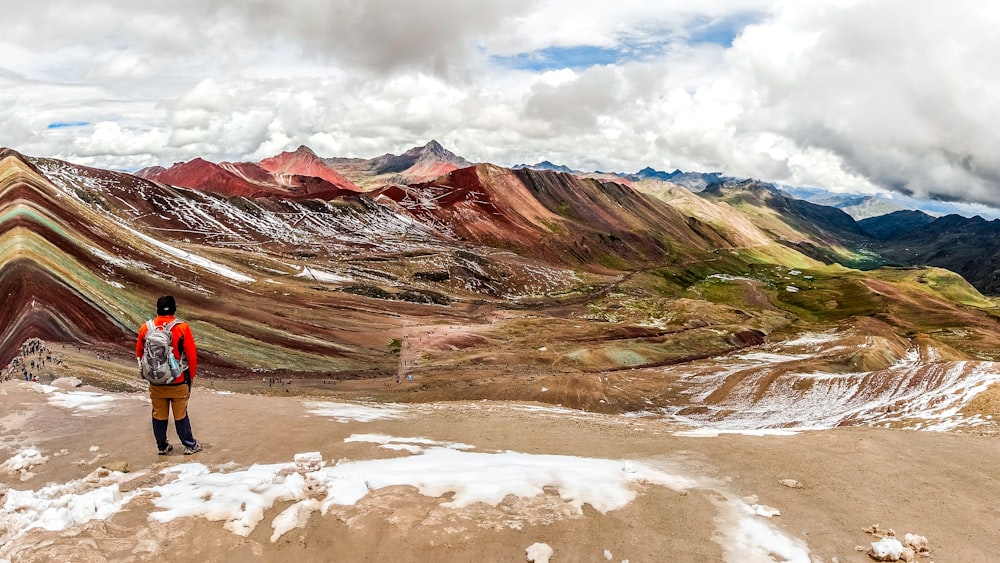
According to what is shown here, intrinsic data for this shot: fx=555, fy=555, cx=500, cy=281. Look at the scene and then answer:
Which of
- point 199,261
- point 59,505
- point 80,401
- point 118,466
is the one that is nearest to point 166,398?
point 118,466

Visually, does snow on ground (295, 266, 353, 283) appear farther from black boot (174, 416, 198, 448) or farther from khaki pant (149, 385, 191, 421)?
khaki pant (149, 385, 191, 421)

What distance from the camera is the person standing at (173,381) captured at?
12.5m

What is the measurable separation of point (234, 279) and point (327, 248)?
57.0 metres

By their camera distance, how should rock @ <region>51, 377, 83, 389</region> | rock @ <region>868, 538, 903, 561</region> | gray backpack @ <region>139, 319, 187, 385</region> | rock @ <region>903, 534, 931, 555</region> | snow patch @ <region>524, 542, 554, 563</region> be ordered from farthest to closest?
rock @ <region>51, 377, 83, 389</region>, gray backpack @ <region>139, 319, 187, 385</region>, rock @ <region>903, 534, 931, 555</region>, rock @ <region>868, 538, 903, 561</region>, snow patch @ <region>524, 542, 554, 563</region>

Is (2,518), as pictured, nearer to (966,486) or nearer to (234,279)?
(966,486)

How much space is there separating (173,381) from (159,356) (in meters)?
0.66

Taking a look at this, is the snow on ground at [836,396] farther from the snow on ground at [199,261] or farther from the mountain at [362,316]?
the snow on ground at [199,261]

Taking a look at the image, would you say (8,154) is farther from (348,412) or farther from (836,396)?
(836,396)

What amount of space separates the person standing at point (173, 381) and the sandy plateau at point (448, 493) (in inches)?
26.0

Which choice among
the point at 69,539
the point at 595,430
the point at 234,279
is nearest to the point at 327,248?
the point at 234,279

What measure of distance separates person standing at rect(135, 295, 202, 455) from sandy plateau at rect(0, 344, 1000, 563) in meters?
0.66

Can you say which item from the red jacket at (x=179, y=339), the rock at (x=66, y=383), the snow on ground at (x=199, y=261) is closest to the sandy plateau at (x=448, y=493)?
the red jacket at (x=179, y=339)

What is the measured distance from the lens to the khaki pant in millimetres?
12812

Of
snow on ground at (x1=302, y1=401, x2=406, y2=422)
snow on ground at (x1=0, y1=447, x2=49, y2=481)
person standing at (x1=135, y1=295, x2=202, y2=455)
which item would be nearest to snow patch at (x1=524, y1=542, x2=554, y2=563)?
person standing at (x1=135, y1=295, x2=202, y2=455)
